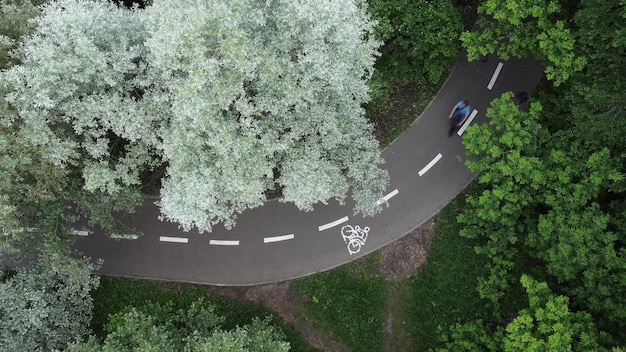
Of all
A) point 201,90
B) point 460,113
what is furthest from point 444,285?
point 201,90

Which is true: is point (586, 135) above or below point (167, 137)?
below

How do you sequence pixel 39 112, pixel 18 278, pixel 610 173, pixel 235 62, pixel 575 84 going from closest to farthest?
pixel 235 62
pixel 39 112
pixel 610 173
pixel 575 84
pixel 18 278

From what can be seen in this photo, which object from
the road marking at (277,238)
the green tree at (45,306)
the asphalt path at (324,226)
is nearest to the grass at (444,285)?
the asphalt path at (324,226)

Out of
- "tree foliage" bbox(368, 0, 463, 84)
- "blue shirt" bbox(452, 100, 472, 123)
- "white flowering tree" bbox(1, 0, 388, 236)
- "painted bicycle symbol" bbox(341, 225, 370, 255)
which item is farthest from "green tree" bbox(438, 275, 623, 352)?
"tree foliage" bbox(368, 0, 463, 84)

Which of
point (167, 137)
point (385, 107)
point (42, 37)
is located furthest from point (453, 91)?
point (42, 37)

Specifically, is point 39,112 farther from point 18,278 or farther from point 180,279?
point 180,279

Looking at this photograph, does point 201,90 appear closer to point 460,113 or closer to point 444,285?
point 460,113
